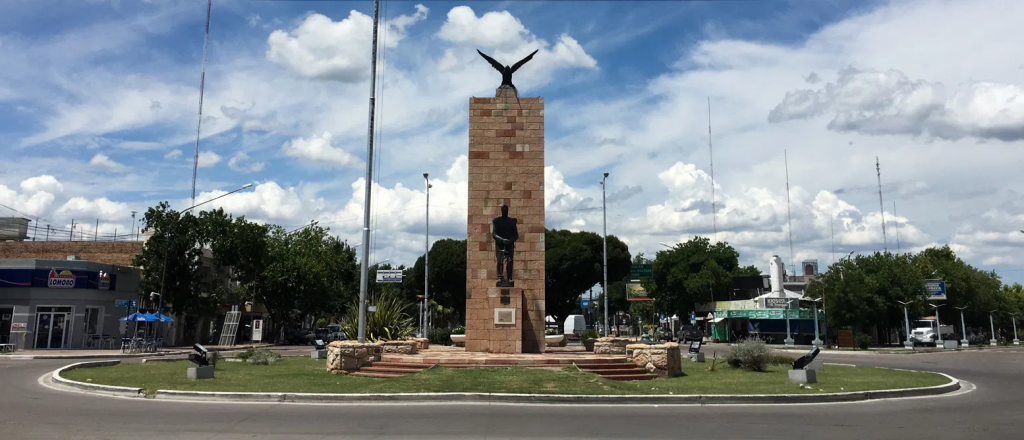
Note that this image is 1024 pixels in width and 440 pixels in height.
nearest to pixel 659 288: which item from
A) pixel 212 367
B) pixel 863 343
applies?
pixel 863 343

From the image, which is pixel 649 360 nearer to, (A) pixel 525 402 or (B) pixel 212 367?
(A) pixel 525 402

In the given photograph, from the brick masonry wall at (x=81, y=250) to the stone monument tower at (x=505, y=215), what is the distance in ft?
122

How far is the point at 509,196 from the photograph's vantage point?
24.0 m

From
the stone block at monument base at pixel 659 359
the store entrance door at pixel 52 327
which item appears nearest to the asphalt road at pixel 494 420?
the stone block at monument base at pixel 659 359

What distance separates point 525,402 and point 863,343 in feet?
132

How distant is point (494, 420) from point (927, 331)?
61.1 meters

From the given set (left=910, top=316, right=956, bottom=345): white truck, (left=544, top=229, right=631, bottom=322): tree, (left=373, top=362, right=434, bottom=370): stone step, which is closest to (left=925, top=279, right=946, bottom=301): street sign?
(left=910, top=316, right=956, bottom=345): white truck

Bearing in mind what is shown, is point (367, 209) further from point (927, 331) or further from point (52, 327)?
point (927, 331)

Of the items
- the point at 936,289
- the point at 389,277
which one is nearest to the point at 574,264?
the point at 389,277

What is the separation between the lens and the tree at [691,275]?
224 feet

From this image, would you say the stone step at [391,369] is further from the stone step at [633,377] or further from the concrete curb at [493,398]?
the stone step at [633,377]

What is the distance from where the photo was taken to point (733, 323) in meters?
64.8

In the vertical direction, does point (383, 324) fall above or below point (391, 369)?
above

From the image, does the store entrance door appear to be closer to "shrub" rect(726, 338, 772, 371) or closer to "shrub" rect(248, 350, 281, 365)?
"shrub" rect(248, 350, 281, 365)
